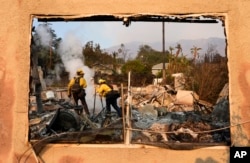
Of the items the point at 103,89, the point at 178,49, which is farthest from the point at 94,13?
the point at 178,49

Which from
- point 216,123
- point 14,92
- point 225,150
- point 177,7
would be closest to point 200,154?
point 225,150

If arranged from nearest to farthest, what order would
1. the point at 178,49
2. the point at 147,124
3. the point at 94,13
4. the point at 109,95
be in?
the point at 94,13 < the point at 147,124 < the point at 109,95 < the point at 178,49

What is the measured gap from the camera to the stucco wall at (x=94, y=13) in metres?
4.09

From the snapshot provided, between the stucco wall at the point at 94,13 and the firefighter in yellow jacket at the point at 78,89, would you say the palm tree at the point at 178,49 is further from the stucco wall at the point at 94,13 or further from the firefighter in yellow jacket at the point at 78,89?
the stucco wall at the point at 94,13

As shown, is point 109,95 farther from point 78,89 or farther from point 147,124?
point 147,124

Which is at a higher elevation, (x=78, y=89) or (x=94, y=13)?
(x=94, y=13)

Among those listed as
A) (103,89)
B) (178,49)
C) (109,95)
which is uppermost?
(178,49)

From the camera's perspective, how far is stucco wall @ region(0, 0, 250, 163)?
4090 mm

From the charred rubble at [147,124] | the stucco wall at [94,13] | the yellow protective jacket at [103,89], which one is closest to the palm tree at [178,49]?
the charred rubble at [147,124]

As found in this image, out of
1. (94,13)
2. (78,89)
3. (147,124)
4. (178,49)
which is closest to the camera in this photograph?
(94,13)

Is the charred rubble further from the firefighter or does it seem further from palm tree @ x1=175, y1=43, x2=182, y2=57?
palm tree @ x1=175, y1=43, x2=182, y2=57

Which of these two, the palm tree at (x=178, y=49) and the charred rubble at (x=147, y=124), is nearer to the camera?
the charred rubble at (x=147, y=124)

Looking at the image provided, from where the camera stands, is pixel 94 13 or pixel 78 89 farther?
pixel 78 89

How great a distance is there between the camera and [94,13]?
4219 mm
